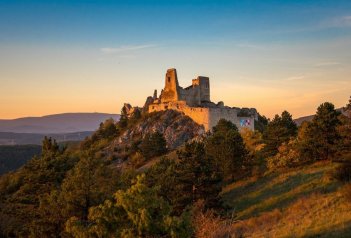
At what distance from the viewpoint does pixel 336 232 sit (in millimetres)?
17531

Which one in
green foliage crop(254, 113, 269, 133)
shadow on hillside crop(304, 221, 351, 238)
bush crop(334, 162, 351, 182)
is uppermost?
green foliage crop(254, 113, 269, 133)

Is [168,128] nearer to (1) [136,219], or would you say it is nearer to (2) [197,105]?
(2) [197,105]

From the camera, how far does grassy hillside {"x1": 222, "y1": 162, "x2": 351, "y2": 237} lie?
64.1 ft

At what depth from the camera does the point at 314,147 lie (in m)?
39.5

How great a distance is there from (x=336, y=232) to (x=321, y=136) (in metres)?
22.9

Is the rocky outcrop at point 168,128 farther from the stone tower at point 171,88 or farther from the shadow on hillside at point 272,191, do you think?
the shadow on hillside at point 272,191

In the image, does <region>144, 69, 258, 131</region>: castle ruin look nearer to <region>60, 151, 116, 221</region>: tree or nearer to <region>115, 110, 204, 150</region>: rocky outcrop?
<region>115, 110, 204, 150</region>: rocky outcrop

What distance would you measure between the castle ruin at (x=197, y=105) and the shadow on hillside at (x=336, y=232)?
6194 cm

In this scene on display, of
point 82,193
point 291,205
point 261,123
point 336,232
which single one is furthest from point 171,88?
point 336,232

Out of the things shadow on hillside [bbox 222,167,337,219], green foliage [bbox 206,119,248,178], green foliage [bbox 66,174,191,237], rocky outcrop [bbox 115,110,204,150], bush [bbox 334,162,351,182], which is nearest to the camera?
green foliage [bbox 66,174,191,237]

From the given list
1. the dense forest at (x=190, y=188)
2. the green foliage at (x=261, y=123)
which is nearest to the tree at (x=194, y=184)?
the dense forest at (x=190, y=188)

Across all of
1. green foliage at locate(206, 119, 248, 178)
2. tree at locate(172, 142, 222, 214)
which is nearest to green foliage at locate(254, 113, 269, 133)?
green foliage at locate(206, 119, 248, 178)

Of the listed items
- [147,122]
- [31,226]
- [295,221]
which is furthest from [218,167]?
[147,122]

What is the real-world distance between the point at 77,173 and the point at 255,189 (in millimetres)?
18788
